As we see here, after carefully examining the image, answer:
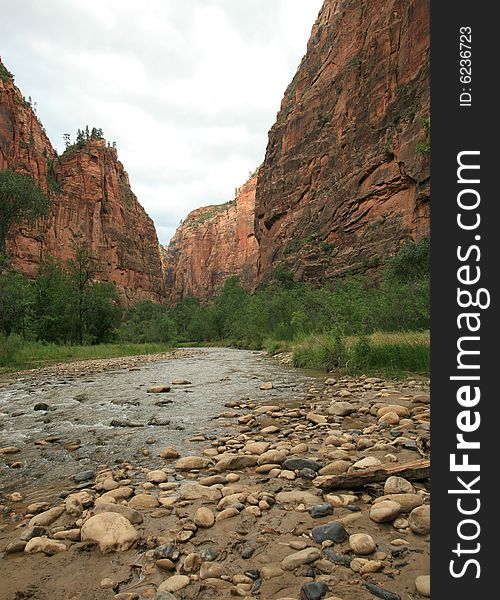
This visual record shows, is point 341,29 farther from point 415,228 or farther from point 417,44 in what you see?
point 415,228

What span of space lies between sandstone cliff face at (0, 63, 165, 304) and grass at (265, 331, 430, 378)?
45769 mm

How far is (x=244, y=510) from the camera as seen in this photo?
2375mm

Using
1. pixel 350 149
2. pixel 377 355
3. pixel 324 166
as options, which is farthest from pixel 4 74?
pixel 377 355

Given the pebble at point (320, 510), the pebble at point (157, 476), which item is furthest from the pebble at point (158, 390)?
the pebble at point (320, 510)

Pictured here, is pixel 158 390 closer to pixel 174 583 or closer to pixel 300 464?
pixel 300 464

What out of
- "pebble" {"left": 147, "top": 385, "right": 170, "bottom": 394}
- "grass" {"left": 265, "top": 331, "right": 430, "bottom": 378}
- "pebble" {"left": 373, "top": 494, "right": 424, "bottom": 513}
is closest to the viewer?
"pebble" {"left": 373, "top": 494, "right": 424, "bottom": 513}

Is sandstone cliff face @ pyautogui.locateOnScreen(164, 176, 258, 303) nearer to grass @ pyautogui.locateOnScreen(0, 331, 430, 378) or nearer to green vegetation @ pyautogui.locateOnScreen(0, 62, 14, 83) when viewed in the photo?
green vegetation @ pyautogui.locateOnScreen(0, 62, 14, 83)

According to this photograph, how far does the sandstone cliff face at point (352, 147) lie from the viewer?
32125 mm

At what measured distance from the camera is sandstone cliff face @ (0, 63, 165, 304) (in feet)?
183

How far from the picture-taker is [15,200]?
31.6 metres

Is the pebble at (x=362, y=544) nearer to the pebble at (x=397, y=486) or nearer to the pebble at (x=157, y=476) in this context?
the pebble at (x=397, y=486)

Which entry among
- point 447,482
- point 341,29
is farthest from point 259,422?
point 341,29

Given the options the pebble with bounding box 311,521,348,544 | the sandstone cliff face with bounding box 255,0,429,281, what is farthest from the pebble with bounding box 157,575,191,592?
the sandstone cliff face with bounding box 255,0,429,281

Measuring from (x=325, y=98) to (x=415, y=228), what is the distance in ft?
91.3
